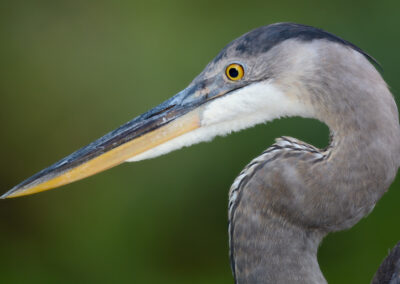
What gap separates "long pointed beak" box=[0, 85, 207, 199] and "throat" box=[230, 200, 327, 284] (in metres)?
0.23

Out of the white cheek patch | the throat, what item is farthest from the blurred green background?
the throat

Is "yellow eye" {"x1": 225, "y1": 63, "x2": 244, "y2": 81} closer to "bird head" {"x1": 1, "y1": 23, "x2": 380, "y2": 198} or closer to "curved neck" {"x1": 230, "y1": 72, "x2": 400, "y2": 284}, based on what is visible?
"bird head" {"x1": 1, "y1": 23, "x2": 380, "y2": 198}

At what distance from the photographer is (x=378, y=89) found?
88 centimetres

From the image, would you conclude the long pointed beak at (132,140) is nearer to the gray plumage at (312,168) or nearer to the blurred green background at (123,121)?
the gray plumage at (312,168)

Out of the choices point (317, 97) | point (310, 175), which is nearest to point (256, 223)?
point (310, 175)

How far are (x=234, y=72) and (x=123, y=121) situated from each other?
1.66 m

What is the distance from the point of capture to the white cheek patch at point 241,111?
0.96 metres

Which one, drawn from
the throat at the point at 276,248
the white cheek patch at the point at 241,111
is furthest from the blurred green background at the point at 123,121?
the throat at the point at 276,248

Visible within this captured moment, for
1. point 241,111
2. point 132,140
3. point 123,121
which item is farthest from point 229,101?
point 123,121

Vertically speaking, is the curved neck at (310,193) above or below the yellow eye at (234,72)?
below

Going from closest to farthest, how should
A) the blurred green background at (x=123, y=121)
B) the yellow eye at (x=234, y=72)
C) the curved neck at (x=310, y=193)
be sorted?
the curved neck at (x=310, y=193) < the yellow eye at (x=234, y=72) < the blurred green background at (x=123, y=121)

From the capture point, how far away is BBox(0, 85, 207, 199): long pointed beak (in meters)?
1.03

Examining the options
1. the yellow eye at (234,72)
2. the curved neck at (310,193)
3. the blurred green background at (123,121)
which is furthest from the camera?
the blurred green background at (123,121)

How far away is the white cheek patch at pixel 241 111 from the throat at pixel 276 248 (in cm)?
19
